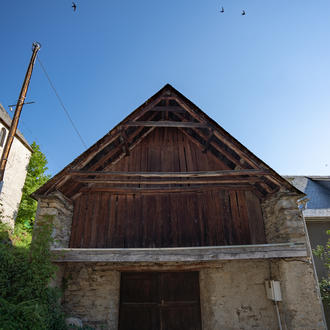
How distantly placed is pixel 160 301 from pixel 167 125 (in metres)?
4.48

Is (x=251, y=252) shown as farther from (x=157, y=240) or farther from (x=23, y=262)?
(x=23, y=262)

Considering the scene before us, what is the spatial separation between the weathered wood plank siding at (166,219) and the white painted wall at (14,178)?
12166mm

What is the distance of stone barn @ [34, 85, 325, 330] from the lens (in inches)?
203

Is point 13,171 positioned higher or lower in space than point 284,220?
higher

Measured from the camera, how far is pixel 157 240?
20.5 feet

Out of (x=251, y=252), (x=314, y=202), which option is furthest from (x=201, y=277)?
(x=314, y=202)

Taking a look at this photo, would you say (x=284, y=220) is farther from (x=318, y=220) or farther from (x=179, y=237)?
(x=318, y=220)

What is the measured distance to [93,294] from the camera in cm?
565

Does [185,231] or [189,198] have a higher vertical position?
[189,198]

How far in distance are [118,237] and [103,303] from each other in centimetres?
148

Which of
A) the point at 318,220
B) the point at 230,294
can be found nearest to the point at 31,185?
the point at 230,294

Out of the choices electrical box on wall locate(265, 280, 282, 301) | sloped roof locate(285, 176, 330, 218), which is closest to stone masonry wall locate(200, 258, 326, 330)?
electrical box on wall locate(265, 280, 282, 301)

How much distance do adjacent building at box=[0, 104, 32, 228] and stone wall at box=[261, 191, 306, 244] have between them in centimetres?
1532

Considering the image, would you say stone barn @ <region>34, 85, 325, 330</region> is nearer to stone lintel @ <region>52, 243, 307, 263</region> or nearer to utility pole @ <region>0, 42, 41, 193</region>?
stone lintel @ <region>52, 243, 307, 263</region>
